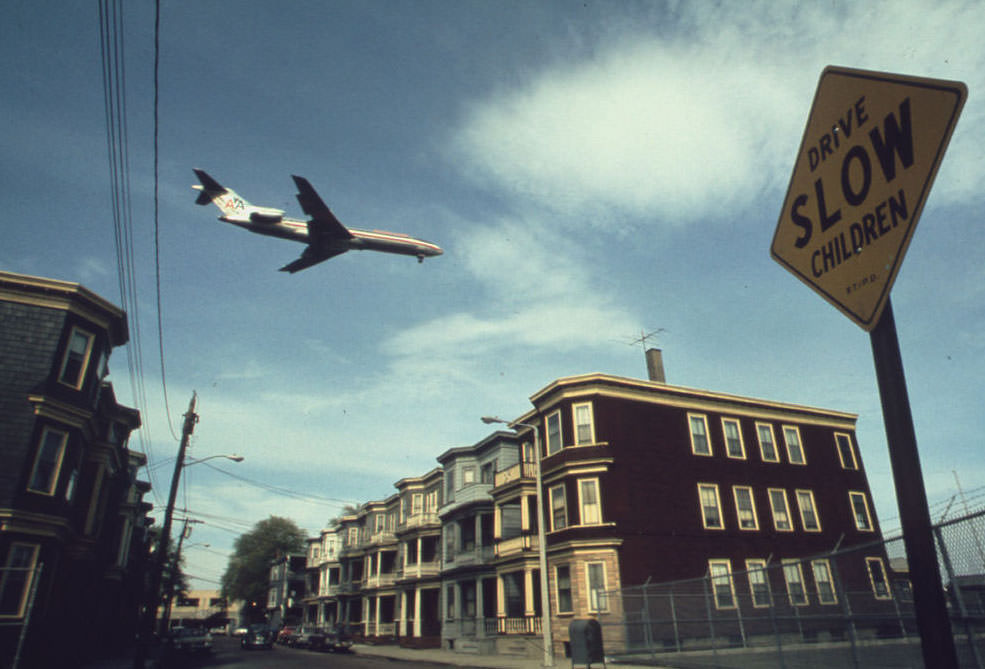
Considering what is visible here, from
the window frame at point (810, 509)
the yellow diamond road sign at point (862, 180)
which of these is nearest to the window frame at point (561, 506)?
the window frame at point (810, 509)

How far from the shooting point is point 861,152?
112 inches

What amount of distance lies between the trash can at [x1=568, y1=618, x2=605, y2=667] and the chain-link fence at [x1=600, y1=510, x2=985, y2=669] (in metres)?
2.45

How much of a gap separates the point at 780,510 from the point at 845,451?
7.57 metres

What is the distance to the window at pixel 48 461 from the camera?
869 inches

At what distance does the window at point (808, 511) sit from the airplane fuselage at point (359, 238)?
988 inches

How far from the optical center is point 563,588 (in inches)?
1105

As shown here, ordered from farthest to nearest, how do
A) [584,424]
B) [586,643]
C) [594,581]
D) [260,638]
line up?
[260,638] → [584,424] → [594,581] → [586,643]

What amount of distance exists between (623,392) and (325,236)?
55.9 ft

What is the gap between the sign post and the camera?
A: 2.44 m

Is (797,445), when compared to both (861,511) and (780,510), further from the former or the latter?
(861,511)

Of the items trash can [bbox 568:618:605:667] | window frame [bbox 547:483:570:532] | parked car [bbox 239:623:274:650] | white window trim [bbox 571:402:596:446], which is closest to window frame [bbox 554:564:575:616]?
window frame [bbox 547:483:570:532]

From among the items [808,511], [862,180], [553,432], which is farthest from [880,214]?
[808,511]

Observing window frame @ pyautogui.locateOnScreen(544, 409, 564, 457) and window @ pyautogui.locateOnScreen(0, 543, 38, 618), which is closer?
window @ pyautogui.locateOnScreen(0, 543, 38, 618)

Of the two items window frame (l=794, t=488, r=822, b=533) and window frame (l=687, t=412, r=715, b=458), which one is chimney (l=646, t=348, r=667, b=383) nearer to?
window frame (l=687, t=412, r=715, b=458)
